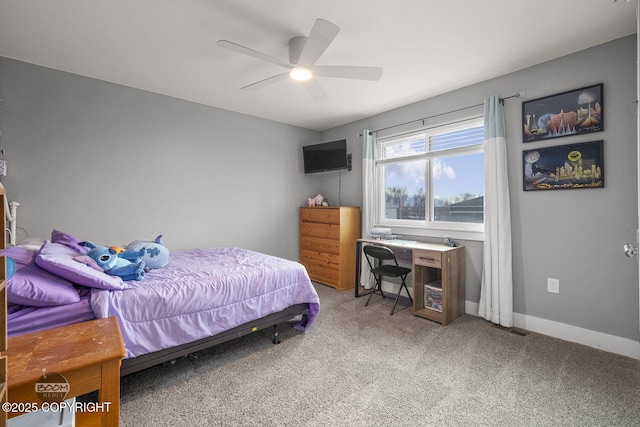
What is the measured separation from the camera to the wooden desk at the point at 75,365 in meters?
1.00

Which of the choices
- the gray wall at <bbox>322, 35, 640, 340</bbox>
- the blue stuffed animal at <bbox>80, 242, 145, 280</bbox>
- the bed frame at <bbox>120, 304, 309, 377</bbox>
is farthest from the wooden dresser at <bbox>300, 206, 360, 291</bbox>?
the blue stuffed animal at <bbox>80, 242, 145, 280</bbox>

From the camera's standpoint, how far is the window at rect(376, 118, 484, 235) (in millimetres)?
3219

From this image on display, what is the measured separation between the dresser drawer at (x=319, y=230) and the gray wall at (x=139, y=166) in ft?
0.68

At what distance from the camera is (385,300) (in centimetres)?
365

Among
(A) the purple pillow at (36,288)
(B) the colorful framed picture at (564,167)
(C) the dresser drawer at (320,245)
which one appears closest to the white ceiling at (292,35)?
(B) the colorful framed picture at (564,167)

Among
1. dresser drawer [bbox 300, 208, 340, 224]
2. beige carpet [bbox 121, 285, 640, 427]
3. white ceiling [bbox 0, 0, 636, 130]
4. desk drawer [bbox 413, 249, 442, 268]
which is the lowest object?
beige carpet [bbox 121, 285, 640, 427]

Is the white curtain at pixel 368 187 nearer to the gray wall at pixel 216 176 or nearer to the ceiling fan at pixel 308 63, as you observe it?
the gray wall at pixel 216 176

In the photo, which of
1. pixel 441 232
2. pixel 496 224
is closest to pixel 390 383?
pixel 496 224

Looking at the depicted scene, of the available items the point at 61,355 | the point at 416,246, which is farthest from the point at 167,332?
the point at 416,246

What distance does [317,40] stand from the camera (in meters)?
1.90

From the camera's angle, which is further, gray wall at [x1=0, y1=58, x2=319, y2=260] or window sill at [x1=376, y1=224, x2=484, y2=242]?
window sill at [x1=376, y1=224, x2=484, y2=242]

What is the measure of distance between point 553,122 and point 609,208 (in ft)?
2.74

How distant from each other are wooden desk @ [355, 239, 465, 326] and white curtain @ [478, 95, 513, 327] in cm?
24

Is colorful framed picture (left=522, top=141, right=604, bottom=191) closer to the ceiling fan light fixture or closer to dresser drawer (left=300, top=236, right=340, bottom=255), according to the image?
the ceiling fan light fixture
